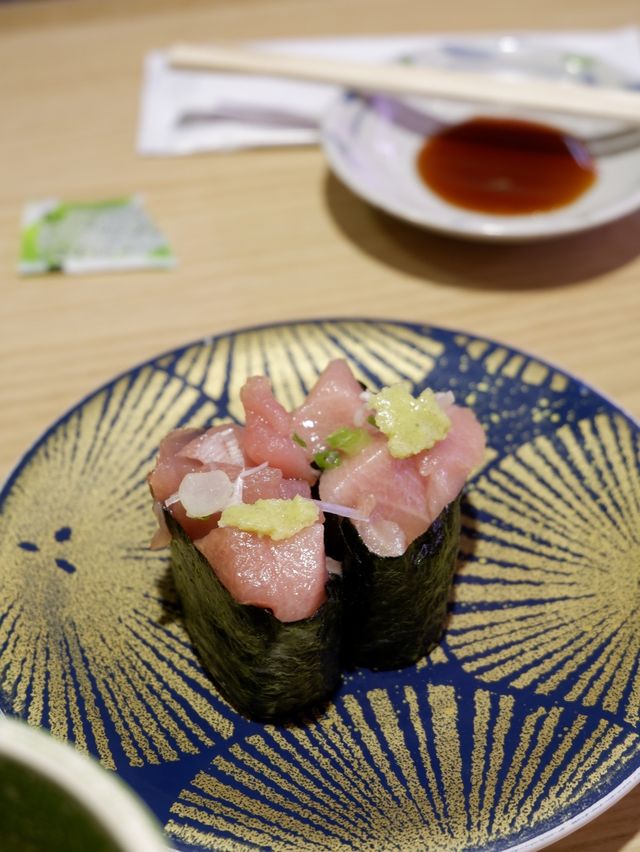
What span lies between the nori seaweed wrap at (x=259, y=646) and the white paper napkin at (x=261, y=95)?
1.59 m

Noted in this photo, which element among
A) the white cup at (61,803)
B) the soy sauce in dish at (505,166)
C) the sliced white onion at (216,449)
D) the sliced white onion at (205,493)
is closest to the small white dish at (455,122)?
the soy sauce in dish at (505,166)

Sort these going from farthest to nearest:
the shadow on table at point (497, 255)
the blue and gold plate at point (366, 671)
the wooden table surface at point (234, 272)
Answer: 1. the shadow on table at point (497, 255)
2. the wooden table surface at point (234, 272)
3. the blue and gold plate at point (366, 671)

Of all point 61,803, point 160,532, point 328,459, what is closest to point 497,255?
point 328,459

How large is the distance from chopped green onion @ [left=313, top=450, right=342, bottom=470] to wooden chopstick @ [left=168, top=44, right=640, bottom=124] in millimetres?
1340

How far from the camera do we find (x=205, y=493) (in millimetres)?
1149

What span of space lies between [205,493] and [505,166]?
4.77ft

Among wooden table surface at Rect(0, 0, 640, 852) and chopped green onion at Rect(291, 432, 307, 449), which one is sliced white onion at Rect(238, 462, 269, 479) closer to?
chopped green onion at Rect(291, 432, 307, 449)

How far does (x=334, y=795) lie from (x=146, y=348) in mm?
1136

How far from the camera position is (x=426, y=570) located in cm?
121

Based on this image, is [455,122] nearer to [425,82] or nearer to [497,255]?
[425,82]

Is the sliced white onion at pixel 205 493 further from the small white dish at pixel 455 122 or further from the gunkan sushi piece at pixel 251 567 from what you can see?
the small white dish at pixel 455 122

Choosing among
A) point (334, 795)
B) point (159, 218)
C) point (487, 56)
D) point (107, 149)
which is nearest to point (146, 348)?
point (159, 218)

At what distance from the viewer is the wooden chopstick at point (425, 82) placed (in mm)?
2125

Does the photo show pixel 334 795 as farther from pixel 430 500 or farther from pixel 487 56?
pixel 487 56
